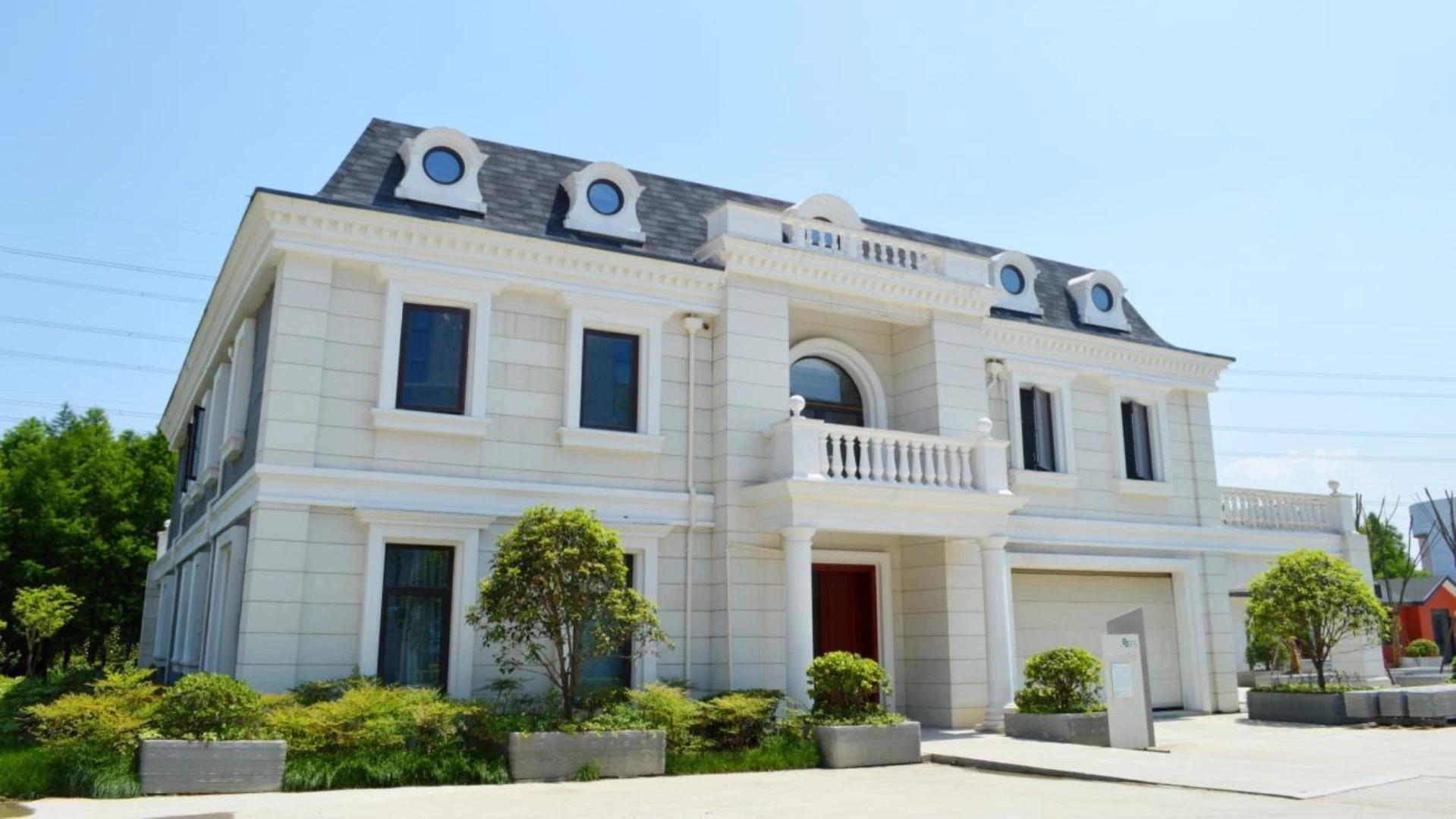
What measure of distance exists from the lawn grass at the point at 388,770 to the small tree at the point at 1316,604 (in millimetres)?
13772

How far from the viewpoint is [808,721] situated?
13711mm

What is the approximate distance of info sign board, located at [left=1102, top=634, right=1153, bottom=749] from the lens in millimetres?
14672

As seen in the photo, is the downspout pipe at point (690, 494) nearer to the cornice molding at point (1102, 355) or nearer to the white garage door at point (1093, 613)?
the cornice molding at point (1102, 355)

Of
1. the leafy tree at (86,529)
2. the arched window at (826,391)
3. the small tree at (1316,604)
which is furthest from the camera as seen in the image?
the leafy tree at (86,529)

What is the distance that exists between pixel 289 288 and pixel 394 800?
695 cm

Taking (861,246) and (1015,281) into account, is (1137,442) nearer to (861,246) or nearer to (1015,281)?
(1015,281)

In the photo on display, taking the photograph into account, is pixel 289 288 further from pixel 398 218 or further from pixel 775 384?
pixel 775 384

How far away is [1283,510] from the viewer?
77.3ft

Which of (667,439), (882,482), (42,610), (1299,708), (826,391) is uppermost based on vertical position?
(826,391)

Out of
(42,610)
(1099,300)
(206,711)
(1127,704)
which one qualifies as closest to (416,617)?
(206,711)

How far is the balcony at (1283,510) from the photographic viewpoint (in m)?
22.7

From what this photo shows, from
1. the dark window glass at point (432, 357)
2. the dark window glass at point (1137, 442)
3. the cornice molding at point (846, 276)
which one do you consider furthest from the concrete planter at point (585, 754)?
the dark window glass at point (1137, 442)

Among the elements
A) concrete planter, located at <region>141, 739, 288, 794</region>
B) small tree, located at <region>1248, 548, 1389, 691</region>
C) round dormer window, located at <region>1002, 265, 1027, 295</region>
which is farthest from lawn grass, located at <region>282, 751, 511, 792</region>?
small tree, located at <region>1248, 548, 1389, 691</region>

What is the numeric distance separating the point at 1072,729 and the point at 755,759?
504 centimetres
